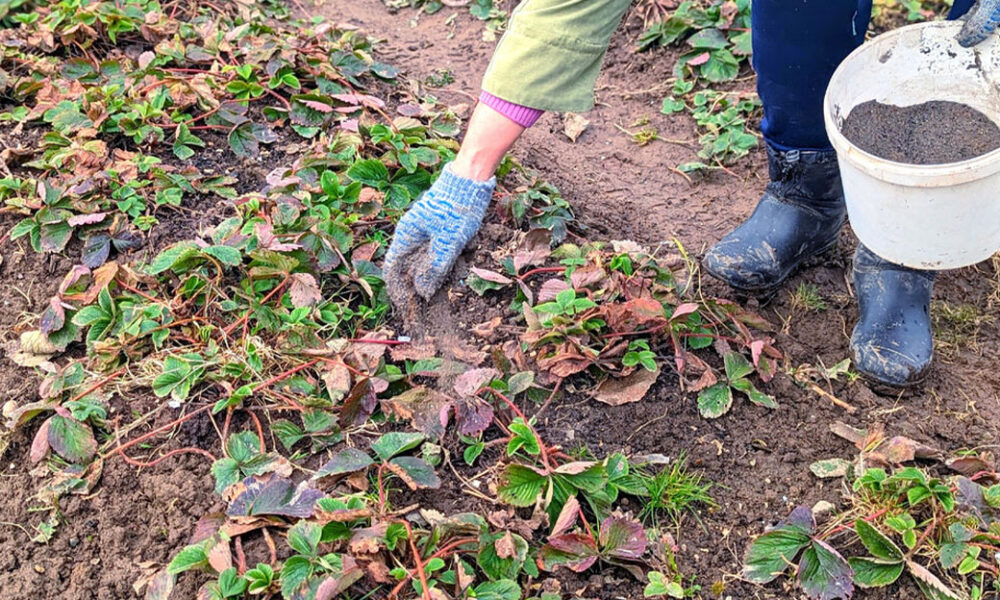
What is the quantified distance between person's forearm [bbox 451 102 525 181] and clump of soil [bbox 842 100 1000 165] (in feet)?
2.49

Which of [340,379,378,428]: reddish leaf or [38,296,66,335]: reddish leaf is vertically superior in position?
[38,296,66,335]: reddish leaf

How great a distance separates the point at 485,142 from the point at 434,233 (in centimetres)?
29

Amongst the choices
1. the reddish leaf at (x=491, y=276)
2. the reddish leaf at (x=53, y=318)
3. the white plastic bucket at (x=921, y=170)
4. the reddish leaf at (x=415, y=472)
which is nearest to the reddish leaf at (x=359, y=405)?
the reddish leaf at (x=415, y=472)

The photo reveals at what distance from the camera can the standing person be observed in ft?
5.94

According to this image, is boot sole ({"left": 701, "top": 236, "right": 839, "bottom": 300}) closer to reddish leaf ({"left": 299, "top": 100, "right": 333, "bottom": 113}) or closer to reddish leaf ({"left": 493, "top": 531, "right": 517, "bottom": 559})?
reddish leaf ({"left": 493, "top": 531, "right": 517, "bottom": 559})

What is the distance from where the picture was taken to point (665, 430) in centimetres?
204

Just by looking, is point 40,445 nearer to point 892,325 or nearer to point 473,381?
point 473,381

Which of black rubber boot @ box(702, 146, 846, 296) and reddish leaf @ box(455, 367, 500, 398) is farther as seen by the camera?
black rubber boot @ box(702, 146, 846, 296)

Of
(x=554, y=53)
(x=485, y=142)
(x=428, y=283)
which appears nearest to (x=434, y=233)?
(x=428, y=283)

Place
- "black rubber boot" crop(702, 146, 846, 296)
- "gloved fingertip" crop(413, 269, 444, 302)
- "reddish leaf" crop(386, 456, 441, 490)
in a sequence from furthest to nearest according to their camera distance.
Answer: "black rubber boot" crop(702, 146, 846, 296), "gloved fingertip" crop(413, 269, 444, 302), "reddish leaf" crop(386, 456, 441, 490)

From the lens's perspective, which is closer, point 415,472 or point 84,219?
point 415,472

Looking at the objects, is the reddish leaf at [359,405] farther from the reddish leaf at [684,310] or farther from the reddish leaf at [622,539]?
the reddish leaf at [684,310]

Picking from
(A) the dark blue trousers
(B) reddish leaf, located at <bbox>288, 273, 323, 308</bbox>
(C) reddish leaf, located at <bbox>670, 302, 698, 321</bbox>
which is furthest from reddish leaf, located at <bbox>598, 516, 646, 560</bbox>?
(A) the dark blue trousers

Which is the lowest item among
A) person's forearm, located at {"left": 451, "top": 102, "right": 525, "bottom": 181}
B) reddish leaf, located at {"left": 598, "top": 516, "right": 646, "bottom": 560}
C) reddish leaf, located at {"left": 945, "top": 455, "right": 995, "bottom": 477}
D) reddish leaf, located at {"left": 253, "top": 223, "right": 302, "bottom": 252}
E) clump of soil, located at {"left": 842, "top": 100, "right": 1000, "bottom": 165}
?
reddish leaf, located at {"left": 945, "top": 455, "right": 995, "bottom": 477}
